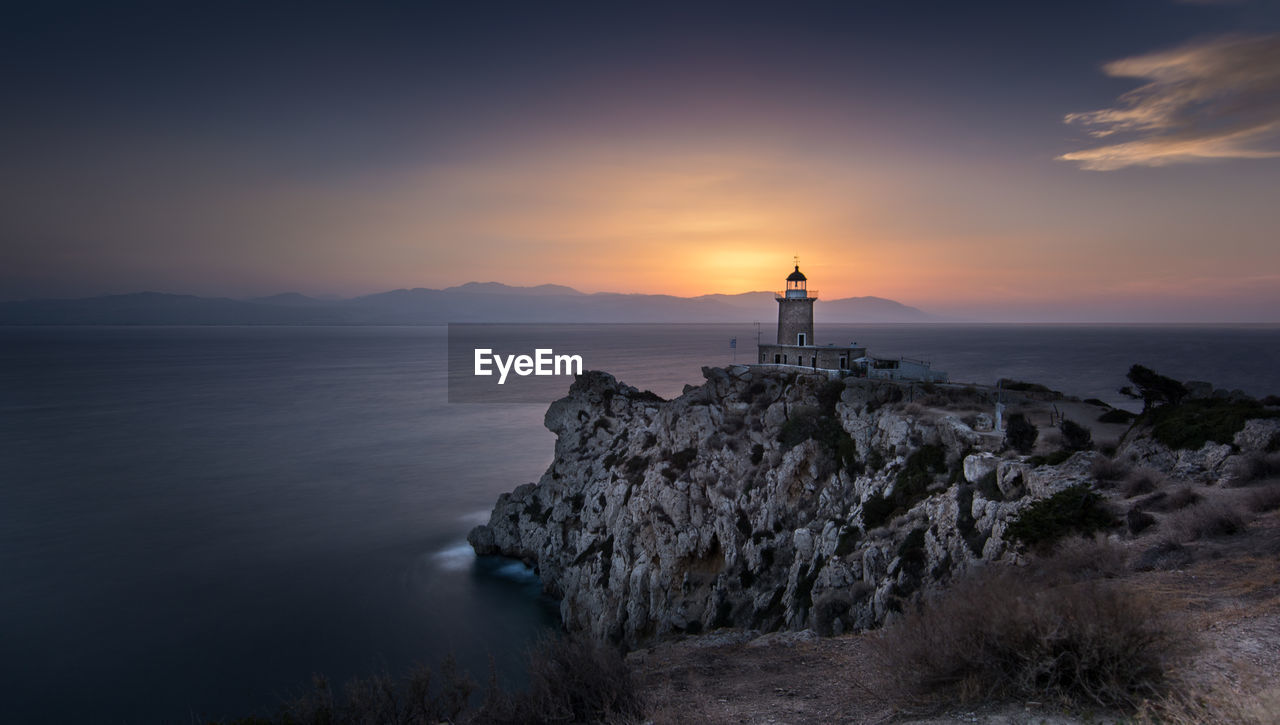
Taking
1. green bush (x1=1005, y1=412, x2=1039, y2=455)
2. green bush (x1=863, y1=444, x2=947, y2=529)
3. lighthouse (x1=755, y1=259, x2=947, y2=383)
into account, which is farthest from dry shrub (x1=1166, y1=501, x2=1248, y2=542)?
lighthouse (x1=755, y1=259, x2=947, y2=383)

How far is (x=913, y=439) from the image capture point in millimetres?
21266

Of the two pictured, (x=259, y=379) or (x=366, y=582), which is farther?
(x=259, y=379)

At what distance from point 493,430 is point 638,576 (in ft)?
138

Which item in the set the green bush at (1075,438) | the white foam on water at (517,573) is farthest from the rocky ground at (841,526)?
the white foam on water at (517,573)

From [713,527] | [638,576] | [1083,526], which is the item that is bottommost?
[638,576]

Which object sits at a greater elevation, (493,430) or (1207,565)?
(1207,565)

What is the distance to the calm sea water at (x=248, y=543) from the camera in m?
24.9

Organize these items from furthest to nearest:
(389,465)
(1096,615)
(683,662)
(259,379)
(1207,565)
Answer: (259,379) < (389,465) < (683,662) < (1207,565) < (1096,615)

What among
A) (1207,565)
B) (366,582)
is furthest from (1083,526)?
(366,582)

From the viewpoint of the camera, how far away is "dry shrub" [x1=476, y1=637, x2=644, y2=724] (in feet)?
27.3

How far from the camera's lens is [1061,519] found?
12148 mm

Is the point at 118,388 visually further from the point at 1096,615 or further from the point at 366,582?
the point at 1096,615

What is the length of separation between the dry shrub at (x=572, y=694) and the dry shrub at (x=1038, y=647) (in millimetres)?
3743

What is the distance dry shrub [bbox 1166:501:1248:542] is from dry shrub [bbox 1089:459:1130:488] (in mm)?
2841
